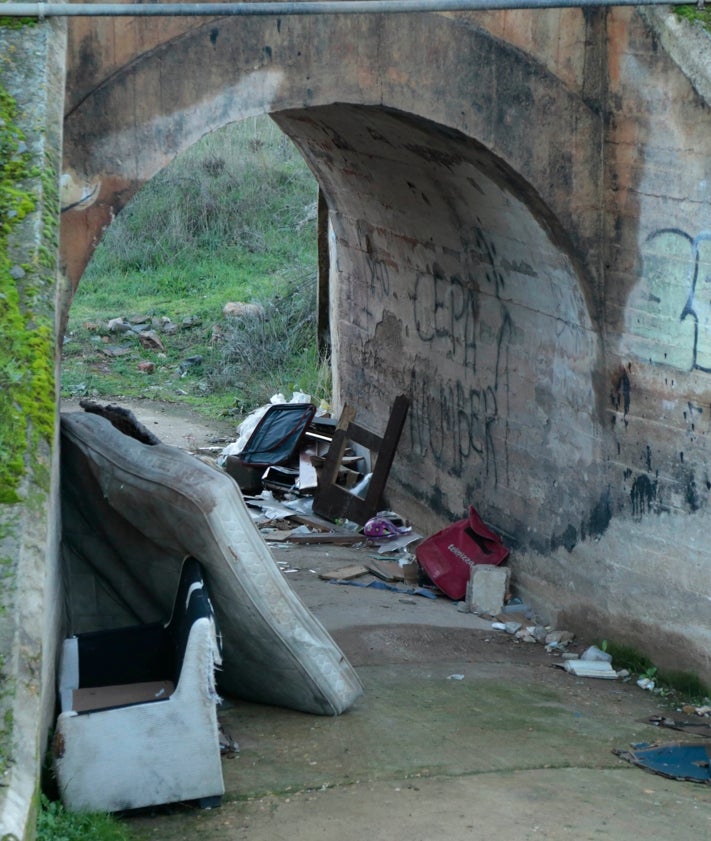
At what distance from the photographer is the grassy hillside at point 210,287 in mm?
15172

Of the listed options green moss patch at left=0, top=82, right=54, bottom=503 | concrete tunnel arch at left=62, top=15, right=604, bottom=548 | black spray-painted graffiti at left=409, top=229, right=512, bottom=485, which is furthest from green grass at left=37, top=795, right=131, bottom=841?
black spray-painted graffiti at left=409, top=229, right=512, bottom=485

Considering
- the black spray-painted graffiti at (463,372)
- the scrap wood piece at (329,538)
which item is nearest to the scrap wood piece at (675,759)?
the black spray-painted graffiti at (463,372)

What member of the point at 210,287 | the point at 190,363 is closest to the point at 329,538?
the point at 190,363

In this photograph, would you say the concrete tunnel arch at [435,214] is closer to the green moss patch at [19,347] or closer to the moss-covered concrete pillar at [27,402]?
the moss-covered concrete pillar at [27,402]

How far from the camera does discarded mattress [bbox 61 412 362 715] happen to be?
5.39 meters

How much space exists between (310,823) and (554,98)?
4511 millimetres

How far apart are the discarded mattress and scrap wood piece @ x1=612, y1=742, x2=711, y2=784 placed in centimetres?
146

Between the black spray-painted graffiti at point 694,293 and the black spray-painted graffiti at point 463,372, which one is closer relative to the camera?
the black spray-painted graffiti at point 694,293

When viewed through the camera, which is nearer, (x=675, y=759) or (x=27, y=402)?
(x=27, y=402)

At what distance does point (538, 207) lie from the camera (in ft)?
23.8

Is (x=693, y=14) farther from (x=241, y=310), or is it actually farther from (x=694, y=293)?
(x=241, y=310)

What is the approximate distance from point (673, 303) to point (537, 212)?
3.41ft

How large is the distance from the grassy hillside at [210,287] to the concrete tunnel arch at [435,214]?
144 inches

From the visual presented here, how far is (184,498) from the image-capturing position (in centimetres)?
543
